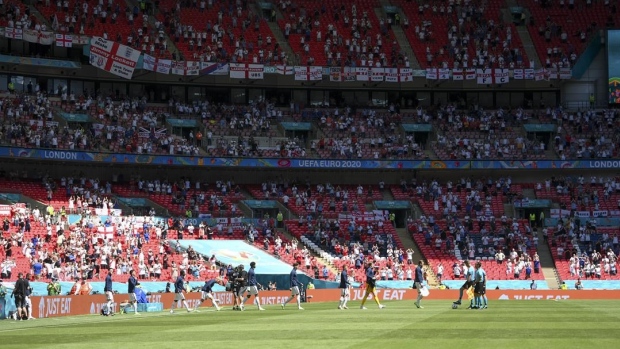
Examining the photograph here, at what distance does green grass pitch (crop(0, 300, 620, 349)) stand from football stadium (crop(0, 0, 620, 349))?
17.4m

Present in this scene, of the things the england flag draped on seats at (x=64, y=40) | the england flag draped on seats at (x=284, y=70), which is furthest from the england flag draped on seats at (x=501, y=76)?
the england flag draped on seats at (x=64, y=40)

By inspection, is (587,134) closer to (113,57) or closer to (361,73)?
(361,73)

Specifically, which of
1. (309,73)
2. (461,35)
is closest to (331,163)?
(309,73)

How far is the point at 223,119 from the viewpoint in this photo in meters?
76.3

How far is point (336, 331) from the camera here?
973 inches

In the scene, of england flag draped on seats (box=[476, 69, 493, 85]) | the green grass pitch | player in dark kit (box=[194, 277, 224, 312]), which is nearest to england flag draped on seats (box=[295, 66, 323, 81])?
england flag draped on seats (box=[476, 69, 493, 85])

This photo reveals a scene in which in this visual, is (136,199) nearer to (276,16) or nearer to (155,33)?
(155,33)

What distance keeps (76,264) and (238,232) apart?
1667 centimetres

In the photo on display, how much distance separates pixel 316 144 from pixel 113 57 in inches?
660

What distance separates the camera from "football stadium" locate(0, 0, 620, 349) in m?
59.1

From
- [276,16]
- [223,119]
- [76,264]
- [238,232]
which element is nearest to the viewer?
[76,264]

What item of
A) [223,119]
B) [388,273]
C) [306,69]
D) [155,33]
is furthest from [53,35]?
[388,273]

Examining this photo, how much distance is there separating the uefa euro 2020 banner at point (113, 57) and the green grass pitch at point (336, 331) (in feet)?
135

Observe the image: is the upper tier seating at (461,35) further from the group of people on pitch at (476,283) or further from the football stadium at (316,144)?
the group of people on pitch at (476,283)
